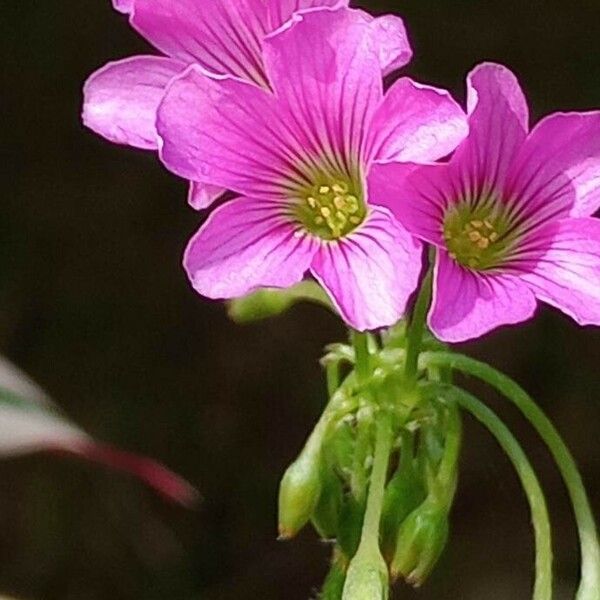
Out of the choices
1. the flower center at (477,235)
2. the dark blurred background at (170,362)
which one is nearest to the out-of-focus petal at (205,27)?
the flower center at (477,235)

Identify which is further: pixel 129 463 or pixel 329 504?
pixel 129 463

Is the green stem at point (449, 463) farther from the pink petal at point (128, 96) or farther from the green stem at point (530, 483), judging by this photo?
the pink petal at point (128, 96)

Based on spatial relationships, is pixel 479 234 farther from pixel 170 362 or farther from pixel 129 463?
pixel 170 362

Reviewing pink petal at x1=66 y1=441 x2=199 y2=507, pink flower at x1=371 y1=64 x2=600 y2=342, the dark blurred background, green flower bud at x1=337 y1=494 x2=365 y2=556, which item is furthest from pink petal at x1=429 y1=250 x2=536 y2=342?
the dark blurred background

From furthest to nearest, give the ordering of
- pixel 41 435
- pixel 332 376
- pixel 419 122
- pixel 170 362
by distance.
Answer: pixel 170 362 → pixel 41 435 → pixel 332 376 → pixel 419 122

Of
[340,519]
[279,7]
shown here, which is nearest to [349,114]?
[279,7]

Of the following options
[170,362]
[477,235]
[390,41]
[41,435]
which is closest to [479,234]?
Answer: [477,235]
